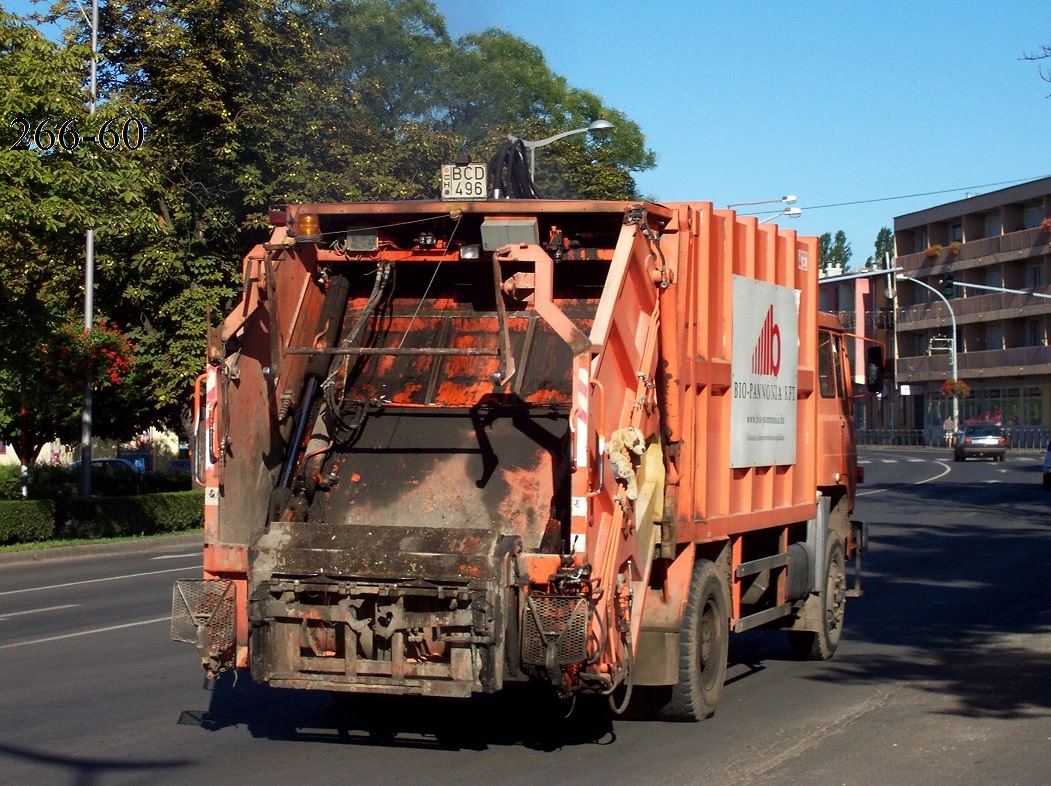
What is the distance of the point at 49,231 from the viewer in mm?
Result: 17859

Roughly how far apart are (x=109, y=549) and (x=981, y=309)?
212 ft

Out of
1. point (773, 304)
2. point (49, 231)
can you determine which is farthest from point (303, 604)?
point (49, 231)

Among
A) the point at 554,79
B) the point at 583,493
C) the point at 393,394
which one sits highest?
the point at 554,79

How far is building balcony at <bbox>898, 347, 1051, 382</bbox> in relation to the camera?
2842 inches

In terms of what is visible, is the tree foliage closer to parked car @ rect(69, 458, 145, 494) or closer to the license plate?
parked car @ rect(69, 458, 145, 494)

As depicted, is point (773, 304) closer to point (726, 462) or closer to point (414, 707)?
point (726, 462)

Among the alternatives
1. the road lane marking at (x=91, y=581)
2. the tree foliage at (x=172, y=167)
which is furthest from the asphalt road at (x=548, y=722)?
the tree foliage at (x=172, y=167)

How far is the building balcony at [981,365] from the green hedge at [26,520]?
59.1 metres

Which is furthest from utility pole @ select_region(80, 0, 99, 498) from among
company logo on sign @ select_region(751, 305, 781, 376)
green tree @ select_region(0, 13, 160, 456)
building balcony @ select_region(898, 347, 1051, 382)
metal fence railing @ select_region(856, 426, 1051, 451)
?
building balcony @ select_region(898, 347, 1051, 382)

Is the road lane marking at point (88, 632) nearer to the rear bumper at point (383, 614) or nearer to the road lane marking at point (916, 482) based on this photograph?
the rear bumper at point (383, 614)

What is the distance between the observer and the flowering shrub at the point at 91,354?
2116 cm

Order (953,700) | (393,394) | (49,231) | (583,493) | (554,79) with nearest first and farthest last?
(583,493) < (393,394) < (953,700) < (49,231) < (554,79)

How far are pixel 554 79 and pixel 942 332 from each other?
36165 millimetres

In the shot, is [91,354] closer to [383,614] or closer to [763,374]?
[763,374]
